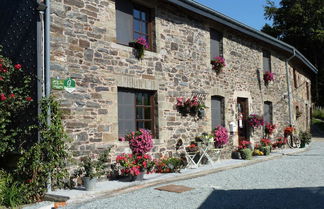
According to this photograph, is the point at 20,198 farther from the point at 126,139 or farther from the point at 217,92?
the point at 217,92

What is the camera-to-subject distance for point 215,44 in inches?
443

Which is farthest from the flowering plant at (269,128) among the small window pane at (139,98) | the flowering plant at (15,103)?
the flowering plant at (15,103)

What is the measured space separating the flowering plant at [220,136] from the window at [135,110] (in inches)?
100

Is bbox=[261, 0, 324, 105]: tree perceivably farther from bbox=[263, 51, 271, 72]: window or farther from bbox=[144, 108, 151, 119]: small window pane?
bbox=[144, 108, 151, 119]: small window pane

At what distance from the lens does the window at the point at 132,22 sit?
7981 millimetres

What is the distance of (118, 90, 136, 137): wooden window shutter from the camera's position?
7.73 m

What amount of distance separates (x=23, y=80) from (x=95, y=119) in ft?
5.55

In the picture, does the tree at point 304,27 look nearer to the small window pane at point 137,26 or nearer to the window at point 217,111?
the window at point 217,111

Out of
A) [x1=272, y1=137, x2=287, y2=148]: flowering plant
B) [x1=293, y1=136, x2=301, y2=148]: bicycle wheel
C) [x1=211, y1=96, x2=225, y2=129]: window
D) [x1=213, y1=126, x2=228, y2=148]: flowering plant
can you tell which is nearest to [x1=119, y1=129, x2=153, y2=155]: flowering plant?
[x1=213, y1=126, x2=228, y2=148]: flowering plant

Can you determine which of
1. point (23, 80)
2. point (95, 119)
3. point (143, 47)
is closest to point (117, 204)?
point (95, 119)

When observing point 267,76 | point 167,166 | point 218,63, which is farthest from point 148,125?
point 267,76

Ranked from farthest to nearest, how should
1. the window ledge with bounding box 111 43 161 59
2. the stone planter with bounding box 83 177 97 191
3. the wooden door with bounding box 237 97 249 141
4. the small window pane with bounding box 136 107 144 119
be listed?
the wooden door with bounding box 237 97 249 141 < the small window pane with bounding box 136 107 144 119 < the window ledge with bounding box 111 43 161 59 < the stone planter with bounding box 83 177 97 191

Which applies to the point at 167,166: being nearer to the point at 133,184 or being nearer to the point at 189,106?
the point at 133,184

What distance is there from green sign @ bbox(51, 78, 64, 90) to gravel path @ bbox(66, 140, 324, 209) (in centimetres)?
233
